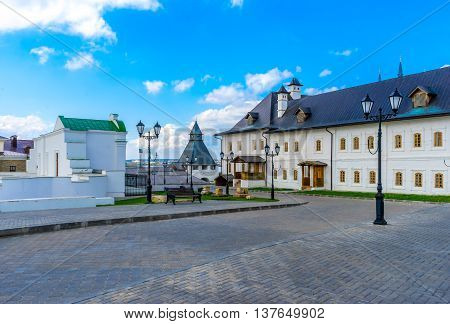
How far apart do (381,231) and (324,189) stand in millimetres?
25694

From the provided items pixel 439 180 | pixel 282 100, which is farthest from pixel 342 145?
pixel 282 100

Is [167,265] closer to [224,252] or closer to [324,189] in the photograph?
[224,252]

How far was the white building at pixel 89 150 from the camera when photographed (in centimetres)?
2217

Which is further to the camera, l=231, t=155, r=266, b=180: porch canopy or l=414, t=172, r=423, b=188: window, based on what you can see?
l=231, t=155, r=266, b=180: porch canopy

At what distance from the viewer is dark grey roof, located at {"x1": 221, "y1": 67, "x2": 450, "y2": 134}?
28.9 m

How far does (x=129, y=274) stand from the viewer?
6.30 m

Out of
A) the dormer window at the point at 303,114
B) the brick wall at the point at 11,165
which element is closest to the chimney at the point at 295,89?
the dormer window at the point at 303,114

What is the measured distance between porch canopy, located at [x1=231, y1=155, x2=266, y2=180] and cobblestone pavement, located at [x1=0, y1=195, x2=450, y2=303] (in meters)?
31.9

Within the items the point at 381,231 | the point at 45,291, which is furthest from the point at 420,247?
the point at 45,291

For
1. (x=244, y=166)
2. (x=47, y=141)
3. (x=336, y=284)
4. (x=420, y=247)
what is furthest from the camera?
(x=244, y=166)

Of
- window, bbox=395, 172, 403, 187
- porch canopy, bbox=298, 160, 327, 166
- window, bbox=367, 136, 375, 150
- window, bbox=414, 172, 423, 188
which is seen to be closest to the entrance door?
porch canopy, bbox=298, 160, 327, 166

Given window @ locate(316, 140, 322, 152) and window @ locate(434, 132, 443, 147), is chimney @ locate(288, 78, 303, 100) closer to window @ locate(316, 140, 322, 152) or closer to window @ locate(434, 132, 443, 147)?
window @ locate(316, 140, 322, 152)

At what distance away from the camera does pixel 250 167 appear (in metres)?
44.6

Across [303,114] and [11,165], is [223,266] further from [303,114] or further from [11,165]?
[11,165]
